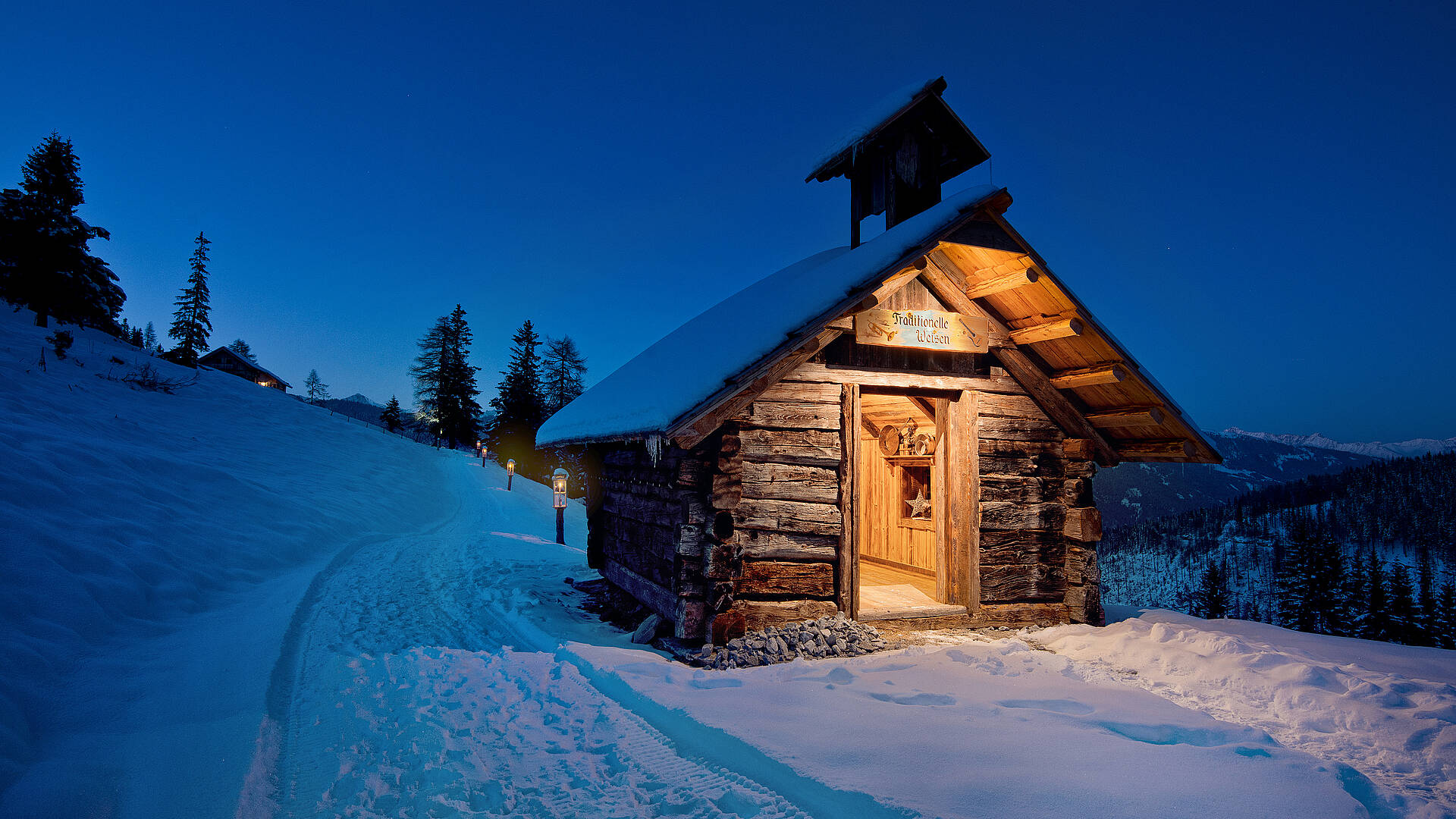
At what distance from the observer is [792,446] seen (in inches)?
283

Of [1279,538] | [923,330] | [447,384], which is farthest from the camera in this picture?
[1279,538]

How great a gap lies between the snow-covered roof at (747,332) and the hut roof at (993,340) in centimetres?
2

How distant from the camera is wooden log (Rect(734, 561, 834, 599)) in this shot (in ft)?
22.9

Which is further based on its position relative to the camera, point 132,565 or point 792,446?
point 132,565

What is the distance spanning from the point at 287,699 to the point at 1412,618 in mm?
58720

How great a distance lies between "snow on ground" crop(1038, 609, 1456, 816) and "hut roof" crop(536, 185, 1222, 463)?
7.69 ft

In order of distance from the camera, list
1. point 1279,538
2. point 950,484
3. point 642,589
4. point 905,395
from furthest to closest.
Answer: point 1279,538, point 642,589, point 905,395, point 950,484

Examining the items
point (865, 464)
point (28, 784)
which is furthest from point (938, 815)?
point (865, 464)

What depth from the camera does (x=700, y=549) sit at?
22.3 feet

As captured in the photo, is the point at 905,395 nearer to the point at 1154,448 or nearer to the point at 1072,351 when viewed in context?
the point at 1072,351

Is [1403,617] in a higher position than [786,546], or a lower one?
lower

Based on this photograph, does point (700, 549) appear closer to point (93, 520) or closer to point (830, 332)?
point (830, 332)

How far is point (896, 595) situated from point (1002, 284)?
4.84 m

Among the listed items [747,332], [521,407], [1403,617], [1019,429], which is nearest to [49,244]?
[521,407]
